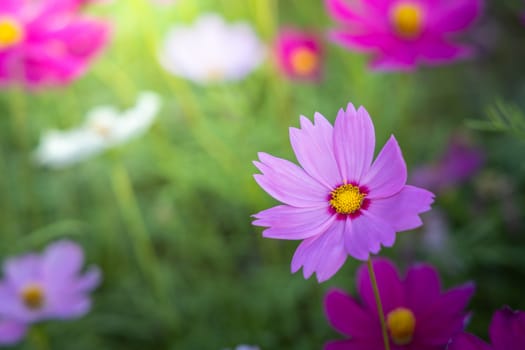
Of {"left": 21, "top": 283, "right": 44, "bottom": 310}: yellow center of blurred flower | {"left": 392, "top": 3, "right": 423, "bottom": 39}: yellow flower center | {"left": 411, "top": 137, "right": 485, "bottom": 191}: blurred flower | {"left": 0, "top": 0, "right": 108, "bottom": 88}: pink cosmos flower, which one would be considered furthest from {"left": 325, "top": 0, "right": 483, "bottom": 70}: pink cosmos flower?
{"left": 21, "top": 283, "right": 44, "bottom": 310}: yellow center of blurred flower

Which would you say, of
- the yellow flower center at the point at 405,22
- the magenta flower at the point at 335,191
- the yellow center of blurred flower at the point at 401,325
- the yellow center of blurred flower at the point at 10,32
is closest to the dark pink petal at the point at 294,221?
the magenta flower at the point at 335,191

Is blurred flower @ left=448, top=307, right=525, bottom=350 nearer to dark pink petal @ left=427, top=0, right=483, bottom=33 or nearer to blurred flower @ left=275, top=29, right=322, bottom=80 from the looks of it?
dark pink petal @ left=427, top=0, right=483, bottom=33

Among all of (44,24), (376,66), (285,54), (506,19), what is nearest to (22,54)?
(44,24)

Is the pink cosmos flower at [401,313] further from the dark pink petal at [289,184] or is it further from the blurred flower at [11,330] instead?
the blurred flower at [11,330]

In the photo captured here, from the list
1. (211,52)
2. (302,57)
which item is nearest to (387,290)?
(211,52)

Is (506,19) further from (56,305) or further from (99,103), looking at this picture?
(56,305)

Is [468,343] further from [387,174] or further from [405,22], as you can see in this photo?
[405,22]
